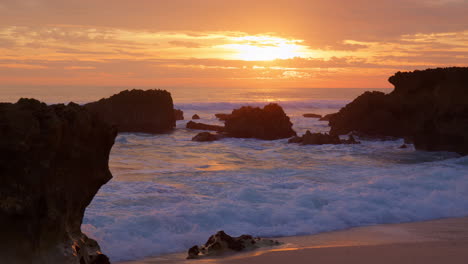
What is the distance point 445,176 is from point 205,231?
10.1 metres

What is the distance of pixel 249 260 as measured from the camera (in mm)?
9594

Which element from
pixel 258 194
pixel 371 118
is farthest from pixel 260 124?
pixel 258 194

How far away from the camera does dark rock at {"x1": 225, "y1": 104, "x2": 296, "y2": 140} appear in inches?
1387

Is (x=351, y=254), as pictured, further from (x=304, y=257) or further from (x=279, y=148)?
(x=279, y=148)

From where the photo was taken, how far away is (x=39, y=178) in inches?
253

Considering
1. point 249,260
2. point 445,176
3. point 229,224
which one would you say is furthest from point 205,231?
point 445,176

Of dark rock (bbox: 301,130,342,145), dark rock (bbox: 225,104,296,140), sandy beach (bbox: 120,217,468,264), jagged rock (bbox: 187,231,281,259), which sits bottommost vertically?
sandy beach (bbox: 120,217,468,264)

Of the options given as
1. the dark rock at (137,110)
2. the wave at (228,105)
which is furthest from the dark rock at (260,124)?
the wave at (228,105)

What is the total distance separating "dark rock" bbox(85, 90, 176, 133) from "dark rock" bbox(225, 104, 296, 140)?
5.86 metres

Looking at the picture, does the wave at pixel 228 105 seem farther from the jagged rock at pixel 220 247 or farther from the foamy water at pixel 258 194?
the jagged rock at pixel 220 247

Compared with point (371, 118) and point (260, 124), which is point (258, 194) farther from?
point (371, 118)

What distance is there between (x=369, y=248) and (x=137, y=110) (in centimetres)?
3147

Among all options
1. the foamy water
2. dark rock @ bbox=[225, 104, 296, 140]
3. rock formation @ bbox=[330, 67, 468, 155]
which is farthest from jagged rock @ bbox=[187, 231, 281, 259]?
dark rock @ bbox=[225, 104, 296, 140]

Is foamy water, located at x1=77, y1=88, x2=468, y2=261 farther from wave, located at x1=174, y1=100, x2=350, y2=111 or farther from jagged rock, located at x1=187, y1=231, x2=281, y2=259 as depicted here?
wave, located at x1=174, y1=100, x2=350, y2=111
